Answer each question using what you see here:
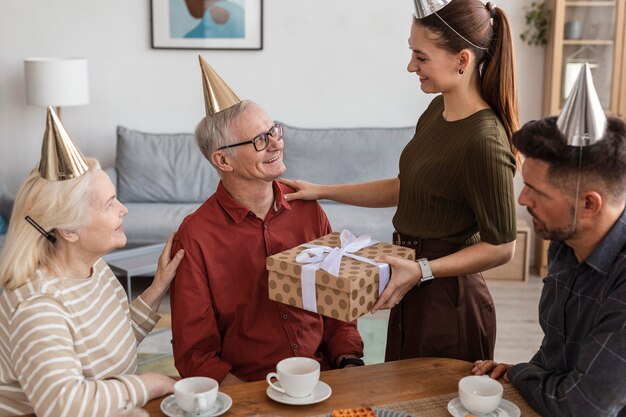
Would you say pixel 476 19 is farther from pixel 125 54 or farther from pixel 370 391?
pixel 125 54

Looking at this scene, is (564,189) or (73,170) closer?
(564,189)

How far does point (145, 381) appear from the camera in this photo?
1.67 m

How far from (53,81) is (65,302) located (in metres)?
3.53

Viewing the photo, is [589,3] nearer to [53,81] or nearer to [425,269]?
[53,81]

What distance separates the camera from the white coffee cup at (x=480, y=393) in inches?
62.1

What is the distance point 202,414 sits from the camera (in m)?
1.60

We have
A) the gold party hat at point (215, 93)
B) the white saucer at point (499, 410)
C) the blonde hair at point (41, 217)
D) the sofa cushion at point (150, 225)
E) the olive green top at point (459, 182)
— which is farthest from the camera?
the sofa cushion at point (150, 225)

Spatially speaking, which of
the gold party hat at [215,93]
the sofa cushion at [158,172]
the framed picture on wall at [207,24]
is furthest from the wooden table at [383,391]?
the framed picture on wall at [207,24]

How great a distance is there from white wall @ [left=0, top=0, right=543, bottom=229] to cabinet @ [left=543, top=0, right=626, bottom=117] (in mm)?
287

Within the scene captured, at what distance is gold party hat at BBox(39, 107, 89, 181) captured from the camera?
1.73 metres

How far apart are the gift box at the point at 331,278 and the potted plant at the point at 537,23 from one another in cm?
369

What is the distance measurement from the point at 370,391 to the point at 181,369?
58 cm

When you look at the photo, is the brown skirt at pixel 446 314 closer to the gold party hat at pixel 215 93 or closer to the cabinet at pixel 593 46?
the gold party hat at pixel 215 93

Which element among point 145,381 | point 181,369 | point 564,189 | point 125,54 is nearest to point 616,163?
point 564,189
